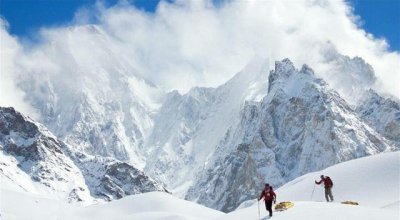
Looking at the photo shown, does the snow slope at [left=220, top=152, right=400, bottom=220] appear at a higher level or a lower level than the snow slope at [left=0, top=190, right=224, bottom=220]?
lower

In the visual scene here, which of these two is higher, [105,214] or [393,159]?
[105,214]

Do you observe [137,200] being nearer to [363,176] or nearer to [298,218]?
[363,176]

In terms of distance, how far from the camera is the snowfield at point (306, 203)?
1841 inches

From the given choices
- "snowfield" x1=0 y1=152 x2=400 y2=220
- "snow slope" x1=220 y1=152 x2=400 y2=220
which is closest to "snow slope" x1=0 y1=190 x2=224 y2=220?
"snowfield" x1=0 y1=152 x2=400 y2=220

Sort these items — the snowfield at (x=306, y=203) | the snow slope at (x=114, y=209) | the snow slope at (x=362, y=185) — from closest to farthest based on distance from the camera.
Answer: the snowfield at (x=306, y=203) < the snow slope at (x=362, y=185) < the snow slope at (x=114, y=209)

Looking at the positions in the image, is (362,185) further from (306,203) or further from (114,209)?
(114,209)

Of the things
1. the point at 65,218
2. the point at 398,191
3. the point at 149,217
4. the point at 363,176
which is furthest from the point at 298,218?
the point at 65,218

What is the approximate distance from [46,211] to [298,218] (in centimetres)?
10877

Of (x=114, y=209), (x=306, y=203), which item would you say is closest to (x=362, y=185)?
(x=306, y=203)

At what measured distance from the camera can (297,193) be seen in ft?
278

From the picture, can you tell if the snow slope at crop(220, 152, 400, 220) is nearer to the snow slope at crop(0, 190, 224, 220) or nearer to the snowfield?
the snowfield

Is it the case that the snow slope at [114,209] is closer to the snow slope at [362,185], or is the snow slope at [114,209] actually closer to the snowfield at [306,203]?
the snowfield at [306,203]

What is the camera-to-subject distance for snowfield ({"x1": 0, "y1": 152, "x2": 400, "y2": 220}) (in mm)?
46750

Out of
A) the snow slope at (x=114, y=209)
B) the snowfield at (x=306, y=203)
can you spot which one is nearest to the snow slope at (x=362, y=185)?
the snowfield at (x=306, y=203)
